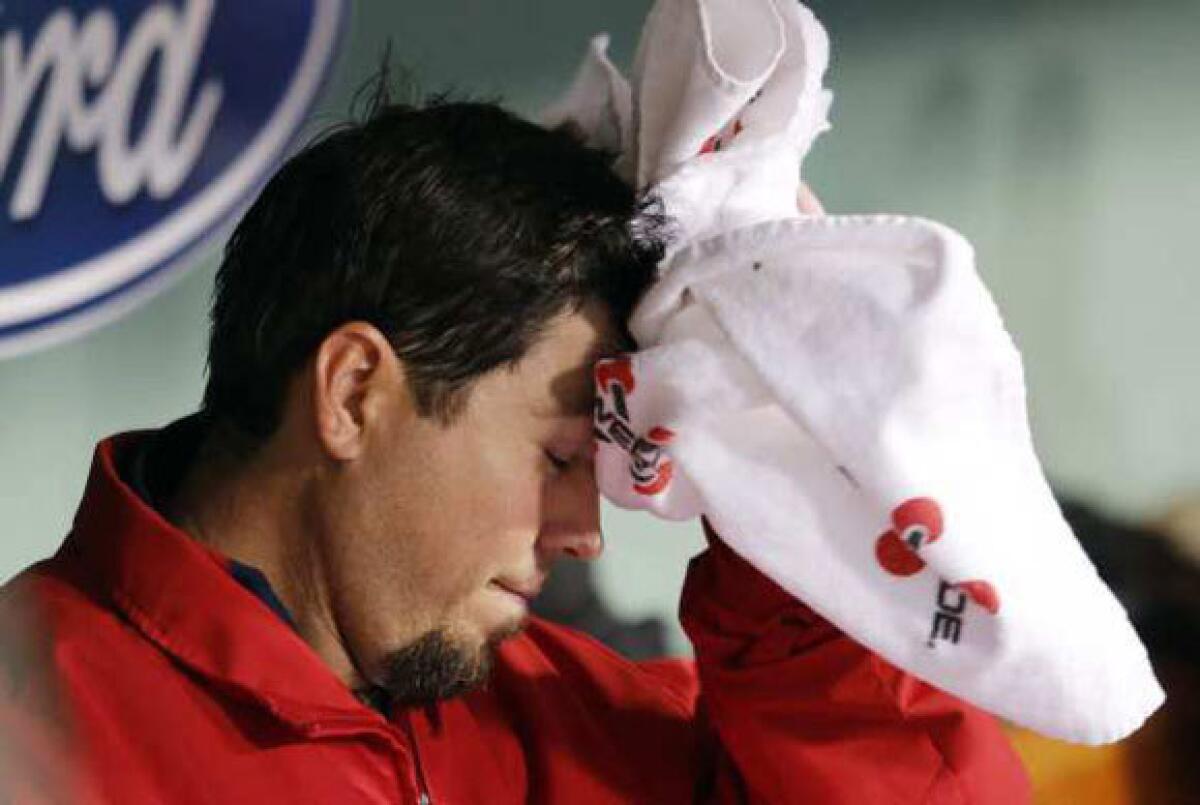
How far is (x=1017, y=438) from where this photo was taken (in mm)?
966

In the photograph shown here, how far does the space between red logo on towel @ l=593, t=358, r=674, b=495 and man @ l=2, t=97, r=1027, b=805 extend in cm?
2

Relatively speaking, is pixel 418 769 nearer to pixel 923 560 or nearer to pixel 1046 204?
pixel 923 560

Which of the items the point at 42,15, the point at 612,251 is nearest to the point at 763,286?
the point at 612,251

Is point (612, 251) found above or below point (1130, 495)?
above

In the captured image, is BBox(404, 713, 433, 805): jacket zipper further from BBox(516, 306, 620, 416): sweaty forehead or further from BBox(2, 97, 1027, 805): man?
BBox(516, 306, 620, 416): sweaty forehead

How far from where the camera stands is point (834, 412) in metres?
0.95

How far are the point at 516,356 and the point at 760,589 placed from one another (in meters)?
0.21

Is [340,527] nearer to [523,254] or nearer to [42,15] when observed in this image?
[523,254]

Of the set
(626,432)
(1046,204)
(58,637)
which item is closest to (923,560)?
(626,432)

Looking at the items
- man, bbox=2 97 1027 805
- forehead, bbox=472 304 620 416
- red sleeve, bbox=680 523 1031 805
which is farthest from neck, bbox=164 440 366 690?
red sleeve, bbox=680 523 1031 805

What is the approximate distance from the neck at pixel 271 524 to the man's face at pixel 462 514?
0.01 m

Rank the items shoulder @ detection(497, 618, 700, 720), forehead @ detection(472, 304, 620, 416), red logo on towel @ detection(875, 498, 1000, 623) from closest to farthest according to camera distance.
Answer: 1. red logo on towel @ detection(875, 498, 1000, 623)
2. forehead @ detection(472, 304, 620, 416)
3. shoulder @ detection(497, 618, 700, 720)

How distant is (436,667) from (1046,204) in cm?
70

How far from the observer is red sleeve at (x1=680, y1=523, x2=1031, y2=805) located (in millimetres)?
1121
